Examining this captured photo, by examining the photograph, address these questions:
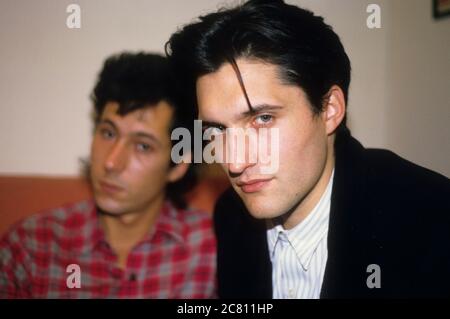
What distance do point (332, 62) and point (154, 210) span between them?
0.72 meters

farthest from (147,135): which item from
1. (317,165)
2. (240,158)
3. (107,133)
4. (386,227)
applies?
(386,227)

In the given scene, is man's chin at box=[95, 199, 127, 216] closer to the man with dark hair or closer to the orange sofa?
the orange sofa

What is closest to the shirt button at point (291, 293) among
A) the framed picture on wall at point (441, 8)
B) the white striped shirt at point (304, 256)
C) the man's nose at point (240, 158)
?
the white striped shirt at point (304, 256)

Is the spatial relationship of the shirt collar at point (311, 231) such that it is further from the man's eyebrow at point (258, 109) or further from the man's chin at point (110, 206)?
the man's chin at point (110, 206)

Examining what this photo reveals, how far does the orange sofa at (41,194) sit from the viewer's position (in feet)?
4.15

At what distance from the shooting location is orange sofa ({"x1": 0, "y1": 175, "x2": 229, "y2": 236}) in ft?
4.15

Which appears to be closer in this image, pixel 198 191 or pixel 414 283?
pixel 414 283

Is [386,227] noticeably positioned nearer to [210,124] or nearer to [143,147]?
[210,124]

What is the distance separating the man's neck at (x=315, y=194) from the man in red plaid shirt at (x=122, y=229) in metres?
0.33
